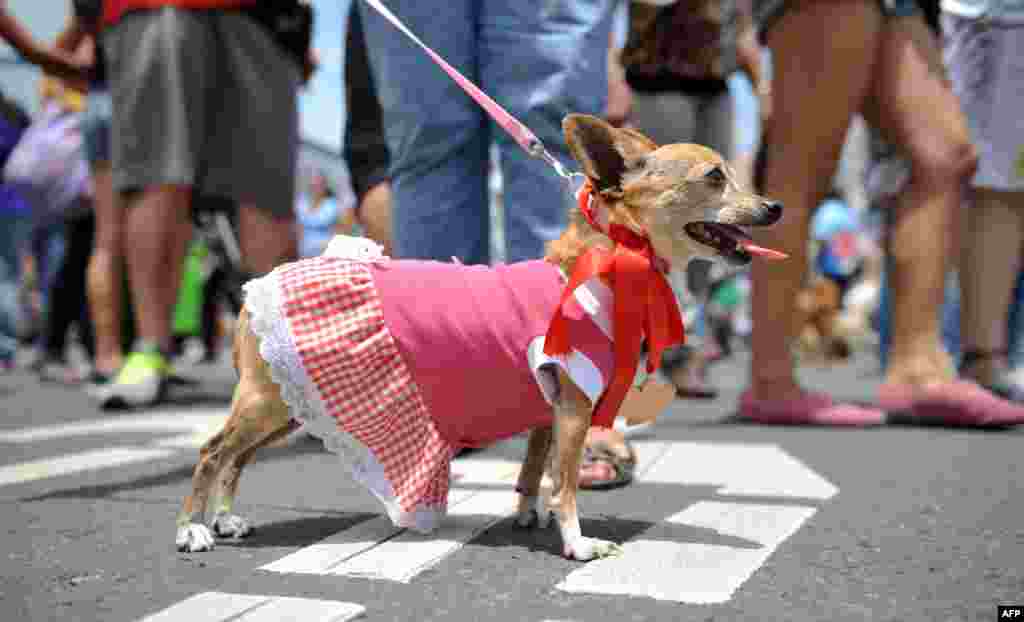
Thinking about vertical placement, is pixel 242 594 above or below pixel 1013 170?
below

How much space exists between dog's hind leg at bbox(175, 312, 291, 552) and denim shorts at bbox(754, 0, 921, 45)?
2.44 metres

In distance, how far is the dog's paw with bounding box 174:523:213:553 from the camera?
5.92 ft

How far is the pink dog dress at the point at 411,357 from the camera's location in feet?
6.07

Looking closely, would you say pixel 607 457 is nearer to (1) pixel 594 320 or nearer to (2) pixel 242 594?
(1) pixel 594 320

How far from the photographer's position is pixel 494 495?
233cm

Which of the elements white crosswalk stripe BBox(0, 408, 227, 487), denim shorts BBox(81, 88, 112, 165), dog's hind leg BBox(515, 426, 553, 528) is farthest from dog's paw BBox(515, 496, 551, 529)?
denim shorts BBox(81, 88, 112, 165)

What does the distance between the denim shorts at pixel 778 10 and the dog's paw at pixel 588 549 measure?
2.41 m

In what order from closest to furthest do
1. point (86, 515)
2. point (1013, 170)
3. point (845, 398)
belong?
1. point (86, 515)
2. point (1013, 170)
3. point (845, 398)

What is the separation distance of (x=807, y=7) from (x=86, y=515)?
2802mm

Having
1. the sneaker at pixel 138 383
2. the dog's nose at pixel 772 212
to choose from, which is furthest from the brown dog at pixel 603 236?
the sneaker at pixel 138 383

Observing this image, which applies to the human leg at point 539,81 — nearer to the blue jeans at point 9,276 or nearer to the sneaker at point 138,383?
the sneaker at point 138,383

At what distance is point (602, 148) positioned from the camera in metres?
1.88

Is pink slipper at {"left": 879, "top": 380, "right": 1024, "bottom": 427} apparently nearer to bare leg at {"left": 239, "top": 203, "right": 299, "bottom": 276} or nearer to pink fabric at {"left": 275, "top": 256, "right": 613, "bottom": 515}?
pink fabric at {"left": 275, "top": 256, "right": 613, "bottom": 515}

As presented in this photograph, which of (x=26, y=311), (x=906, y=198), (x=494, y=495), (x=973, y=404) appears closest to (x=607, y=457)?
(x=494, y=495)
